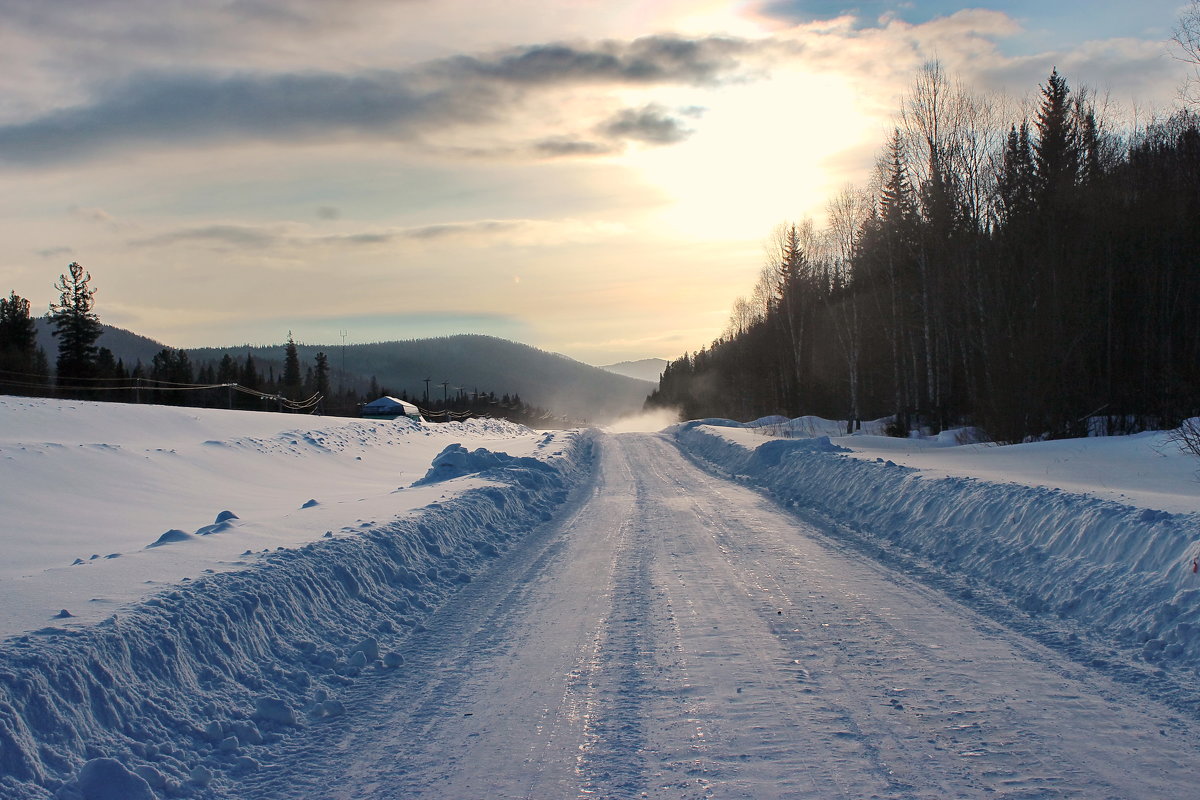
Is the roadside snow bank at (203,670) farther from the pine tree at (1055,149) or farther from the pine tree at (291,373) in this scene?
the pine tree at (291,373)

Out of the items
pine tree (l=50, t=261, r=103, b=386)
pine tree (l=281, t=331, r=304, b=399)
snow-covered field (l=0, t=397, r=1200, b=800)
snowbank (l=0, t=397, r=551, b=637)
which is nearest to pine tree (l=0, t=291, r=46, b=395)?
pine tree (l=50, t=261, r=103, b=386)

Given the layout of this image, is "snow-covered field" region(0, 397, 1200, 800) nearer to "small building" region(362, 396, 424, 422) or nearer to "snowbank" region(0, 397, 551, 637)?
"snowbank" region(0, 397, 551, 637)

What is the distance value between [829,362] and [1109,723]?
6234cm

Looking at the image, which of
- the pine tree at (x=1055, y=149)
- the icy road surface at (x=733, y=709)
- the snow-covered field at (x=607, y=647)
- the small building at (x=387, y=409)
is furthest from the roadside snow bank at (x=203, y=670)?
the small building at (x=387, y=409)

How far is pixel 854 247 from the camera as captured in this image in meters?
47.1

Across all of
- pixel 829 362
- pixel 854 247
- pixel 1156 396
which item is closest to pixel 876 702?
pixel 1156 396

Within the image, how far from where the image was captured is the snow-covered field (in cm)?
403

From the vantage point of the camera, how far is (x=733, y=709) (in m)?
4.79

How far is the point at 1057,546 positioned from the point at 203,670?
8.26 m

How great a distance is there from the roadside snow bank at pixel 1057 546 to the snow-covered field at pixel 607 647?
4cm

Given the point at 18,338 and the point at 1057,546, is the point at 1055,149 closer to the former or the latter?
the point at 1057,546

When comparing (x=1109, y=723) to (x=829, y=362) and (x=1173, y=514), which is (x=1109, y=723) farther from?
(x=829, y=362)

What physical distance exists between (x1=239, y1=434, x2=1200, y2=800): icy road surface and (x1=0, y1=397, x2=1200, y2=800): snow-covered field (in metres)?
0.02

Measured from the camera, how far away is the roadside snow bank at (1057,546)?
20.2 ft
